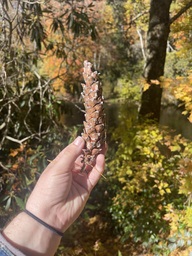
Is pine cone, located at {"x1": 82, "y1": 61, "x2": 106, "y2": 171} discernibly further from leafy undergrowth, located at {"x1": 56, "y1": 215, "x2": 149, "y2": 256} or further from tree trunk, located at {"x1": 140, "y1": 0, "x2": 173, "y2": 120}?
tree trunk, located at {"x1": 140, "y1": 0, "x2": 173, "y2": 120}

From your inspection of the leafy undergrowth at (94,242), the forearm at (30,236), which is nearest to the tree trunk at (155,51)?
the leafy undergrowth at (94,242)

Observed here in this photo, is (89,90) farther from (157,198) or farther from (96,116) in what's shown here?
(157,198)

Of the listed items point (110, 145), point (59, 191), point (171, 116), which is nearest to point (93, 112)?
point (59, 191)

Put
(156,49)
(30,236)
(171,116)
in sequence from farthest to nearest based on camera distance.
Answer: (171,116) < (156,49) < (30,236)

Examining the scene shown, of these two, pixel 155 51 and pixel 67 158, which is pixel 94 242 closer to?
pixel 155 51

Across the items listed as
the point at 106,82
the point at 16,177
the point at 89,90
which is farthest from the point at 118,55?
the point at 89,90

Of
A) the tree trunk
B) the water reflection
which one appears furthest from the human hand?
the water reflection
